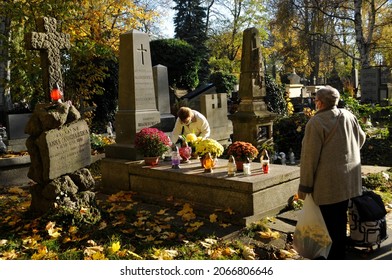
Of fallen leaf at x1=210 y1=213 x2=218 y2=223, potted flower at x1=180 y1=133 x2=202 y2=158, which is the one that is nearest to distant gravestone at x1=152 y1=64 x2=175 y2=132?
potted flower at x1=180 y1=133 x2=202 y2=158

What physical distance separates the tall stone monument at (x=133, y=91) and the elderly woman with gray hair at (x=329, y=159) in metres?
4.38

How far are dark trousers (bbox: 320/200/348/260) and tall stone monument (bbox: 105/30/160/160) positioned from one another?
4448mm

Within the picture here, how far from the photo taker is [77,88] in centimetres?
1416

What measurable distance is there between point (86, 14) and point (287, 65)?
3062cm

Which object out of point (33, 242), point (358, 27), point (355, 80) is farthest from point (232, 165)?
point (355, 80)

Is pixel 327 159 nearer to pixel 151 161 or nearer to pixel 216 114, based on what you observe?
pixel 151 161

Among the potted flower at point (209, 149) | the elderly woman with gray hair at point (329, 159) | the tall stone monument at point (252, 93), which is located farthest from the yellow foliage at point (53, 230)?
the tall stone monument at point (252, 93)

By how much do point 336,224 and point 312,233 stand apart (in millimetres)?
296

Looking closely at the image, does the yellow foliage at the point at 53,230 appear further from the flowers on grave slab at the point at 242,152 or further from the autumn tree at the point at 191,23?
the autumn tree at the point at 191,23

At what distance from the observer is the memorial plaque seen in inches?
213

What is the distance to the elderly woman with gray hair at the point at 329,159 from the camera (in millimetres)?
3861

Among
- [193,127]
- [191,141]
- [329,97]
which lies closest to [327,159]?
[329,97]

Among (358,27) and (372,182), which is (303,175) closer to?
(372,182)

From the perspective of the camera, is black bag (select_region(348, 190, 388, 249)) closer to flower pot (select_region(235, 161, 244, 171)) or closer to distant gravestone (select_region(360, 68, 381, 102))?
flower pot (select_region(235, 161, 244, 171))
